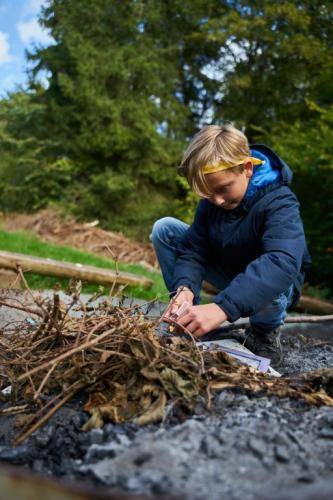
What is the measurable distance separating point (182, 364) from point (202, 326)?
16.0 inches

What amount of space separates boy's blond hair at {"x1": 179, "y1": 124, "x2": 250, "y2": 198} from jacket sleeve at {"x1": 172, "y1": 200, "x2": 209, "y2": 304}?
39cm

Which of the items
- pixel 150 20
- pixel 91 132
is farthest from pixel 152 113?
pixel 150 20

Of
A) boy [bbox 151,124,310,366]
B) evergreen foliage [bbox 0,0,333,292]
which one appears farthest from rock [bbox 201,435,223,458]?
evergreen foliage [bbox 0,0,333,292]

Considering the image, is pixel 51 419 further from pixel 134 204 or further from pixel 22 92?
pixel 22 92

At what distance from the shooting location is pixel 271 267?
7.98 feet

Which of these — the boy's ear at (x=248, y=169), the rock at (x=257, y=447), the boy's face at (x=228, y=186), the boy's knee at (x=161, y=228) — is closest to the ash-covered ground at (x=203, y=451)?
the rock at (x=257, y=447)

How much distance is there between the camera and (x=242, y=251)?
301 cm

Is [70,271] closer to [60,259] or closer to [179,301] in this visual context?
[60,259]

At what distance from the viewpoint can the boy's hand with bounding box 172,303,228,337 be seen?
2146mm

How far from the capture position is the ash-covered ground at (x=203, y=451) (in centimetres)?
113

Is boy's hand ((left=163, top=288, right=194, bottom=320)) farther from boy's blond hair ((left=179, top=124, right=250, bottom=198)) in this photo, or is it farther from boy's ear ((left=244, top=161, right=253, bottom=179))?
boy's ear ((left=244, top=161, right=253, bottom=179))

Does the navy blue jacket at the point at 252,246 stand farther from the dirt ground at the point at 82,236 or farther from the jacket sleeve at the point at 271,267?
→ the dirt ground at the point at 82,236

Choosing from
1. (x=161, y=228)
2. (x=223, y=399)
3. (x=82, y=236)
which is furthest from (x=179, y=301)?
(x=82, y=236)

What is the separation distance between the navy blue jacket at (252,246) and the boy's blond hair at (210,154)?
0.21 meters
